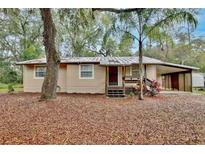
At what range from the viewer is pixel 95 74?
1034cm

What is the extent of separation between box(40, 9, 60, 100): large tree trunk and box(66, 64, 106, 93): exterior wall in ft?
11.4

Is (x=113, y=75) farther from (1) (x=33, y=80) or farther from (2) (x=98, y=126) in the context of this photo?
(2) (x=98, y=126)

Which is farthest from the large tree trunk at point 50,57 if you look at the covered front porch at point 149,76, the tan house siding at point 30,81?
the tan house siding at point 30,81

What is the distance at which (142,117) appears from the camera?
493 cm

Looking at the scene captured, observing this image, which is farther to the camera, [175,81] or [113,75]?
[113,75]

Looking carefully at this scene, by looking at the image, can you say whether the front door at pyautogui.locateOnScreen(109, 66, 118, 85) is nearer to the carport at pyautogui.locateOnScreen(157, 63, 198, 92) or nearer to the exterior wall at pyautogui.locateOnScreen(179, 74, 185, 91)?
the carport at pyautogui.locateOnScreen(157, 63, 198, 92)

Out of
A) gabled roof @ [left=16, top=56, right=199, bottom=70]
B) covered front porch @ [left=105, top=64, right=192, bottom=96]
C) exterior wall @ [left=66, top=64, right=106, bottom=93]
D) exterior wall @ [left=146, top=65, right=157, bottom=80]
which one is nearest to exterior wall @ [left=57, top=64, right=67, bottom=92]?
exterior wall @ [left=66, top=64, right=106, bottom=93]

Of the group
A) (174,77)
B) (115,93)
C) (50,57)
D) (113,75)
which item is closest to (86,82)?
(113,75)

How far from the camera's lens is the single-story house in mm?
9991

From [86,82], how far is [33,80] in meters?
2.11

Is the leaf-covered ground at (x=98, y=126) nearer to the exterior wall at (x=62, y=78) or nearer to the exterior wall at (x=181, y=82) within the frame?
the exterior wall at (x=181, y=82)

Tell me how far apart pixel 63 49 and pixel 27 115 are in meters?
5.72

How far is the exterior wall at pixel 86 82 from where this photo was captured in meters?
10.3
